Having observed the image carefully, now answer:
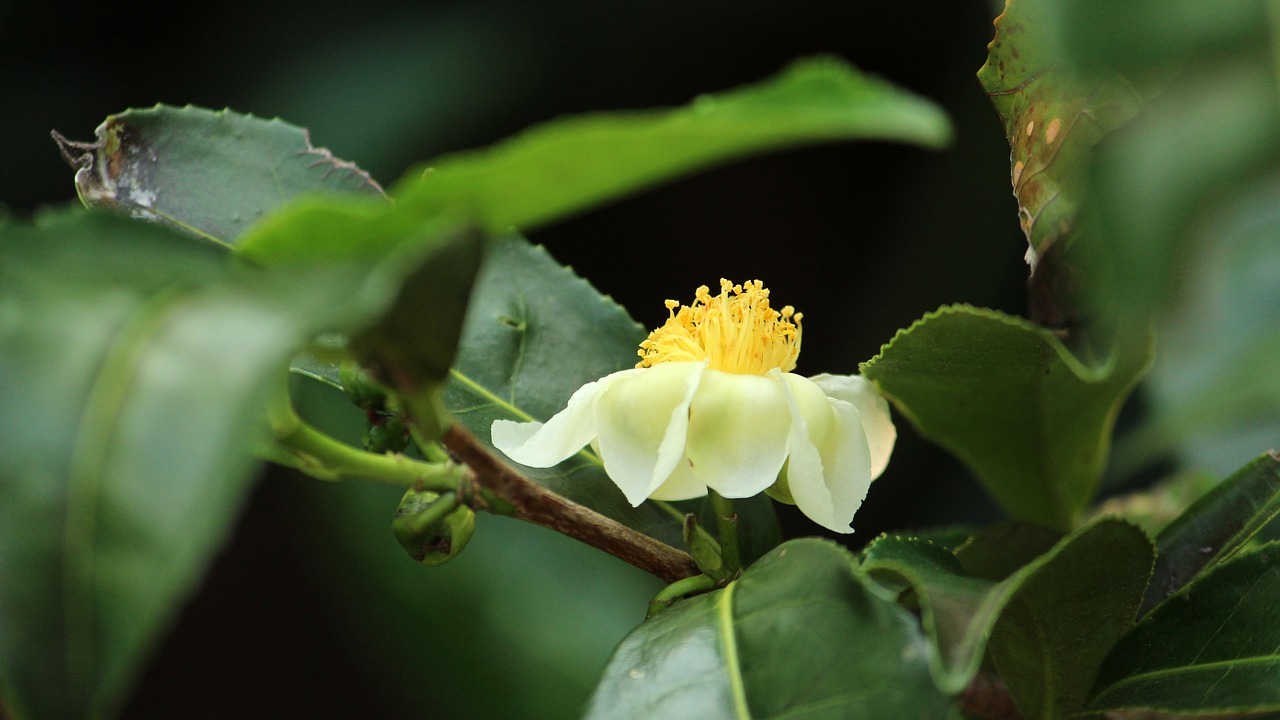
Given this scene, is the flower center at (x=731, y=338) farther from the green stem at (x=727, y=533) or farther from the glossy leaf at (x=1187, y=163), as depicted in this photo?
the glossy leaf at (x=1187, y=163)

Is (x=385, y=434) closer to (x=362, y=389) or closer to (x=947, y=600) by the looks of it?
(x=362, y=389)

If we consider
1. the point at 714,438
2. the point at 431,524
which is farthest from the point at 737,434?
the point at 431,524

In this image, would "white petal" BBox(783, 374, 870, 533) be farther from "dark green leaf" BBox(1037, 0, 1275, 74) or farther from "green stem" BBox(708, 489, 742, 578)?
"dark green leaf" BBox(1037, 0, 1275, 74)

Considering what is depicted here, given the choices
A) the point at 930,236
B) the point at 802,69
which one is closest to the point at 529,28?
the point at 930,236

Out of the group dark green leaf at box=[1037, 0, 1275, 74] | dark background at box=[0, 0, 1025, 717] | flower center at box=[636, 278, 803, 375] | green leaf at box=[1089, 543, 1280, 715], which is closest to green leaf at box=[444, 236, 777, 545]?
flower center at box=[636, 278, 803, 375]

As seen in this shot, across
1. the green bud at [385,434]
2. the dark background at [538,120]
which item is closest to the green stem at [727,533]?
the green bud at [385,434]

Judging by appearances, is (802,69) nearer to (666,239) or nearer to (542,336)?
(542,336)

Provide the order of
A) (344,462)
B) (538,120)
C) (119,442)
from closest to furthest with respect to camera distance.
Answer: (119,442)
(344,462)
(538,120)
